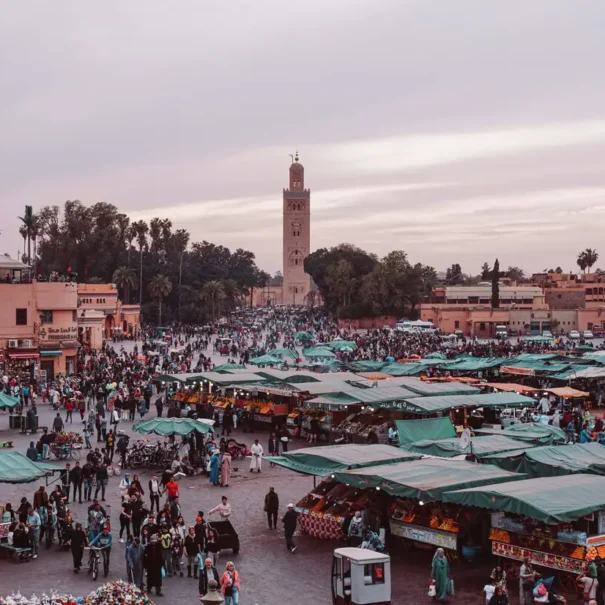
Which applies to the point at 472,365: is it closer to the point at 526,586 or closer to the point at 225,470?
the point at 225,470

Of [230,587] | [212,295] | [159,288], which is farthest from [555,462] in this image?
[212,295]

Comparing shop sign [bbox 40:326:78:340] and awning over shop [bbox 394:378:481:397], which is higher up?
shop sign [bbox 40:326:78:340]

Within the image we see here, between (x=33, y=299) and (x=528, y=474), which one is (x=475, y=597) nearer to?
(x=528, y=474)

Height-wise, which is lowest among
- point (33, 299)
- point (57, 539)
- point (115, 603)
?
point (57, 539)

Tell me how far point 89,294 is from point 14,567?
211 ft

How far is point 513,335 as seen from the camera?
89.7 meters

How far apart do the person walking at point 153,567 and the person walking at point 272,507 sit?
3.87 m

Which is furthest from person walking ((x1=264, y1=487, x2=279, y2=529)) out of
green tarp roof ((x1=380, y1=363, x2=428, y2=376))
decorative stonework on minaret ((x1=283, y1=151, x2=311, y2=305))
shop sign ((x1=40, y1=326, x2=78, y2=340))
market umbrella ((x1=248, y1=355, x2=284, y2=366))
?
decorative stonework on minaret ((x1=283, y1=151, x2=311, y2=305))

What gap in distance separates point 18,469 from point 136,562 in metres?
3.75

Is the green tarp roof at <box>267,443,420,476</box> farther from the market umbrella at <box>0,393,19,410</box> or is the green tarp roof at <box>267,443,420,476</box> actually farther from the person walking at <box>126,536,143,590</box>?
the market umbrella at <box>0,393,19,410</box>

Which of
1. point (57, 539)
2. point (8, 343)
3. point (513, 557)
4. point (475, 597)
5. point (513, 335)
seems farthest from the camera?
point (513, 335)

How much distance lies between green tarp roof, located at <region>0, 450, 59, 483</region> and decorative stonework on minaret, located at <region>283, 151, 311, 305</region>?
577ft

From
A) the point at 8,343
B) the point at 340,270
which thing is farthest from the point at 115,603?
the point at 340,270

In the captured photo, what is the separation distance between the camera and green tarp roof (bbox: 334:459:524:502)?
603 inches
